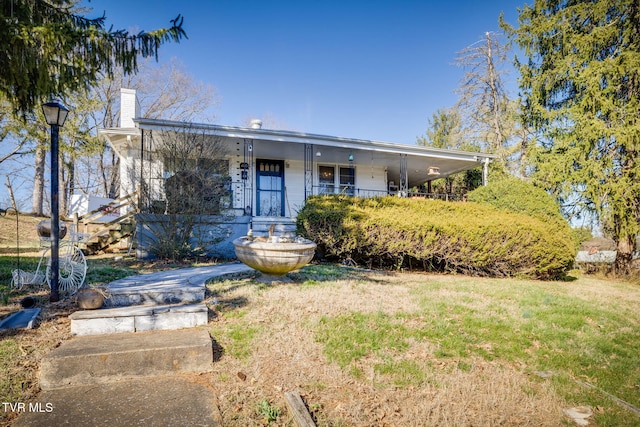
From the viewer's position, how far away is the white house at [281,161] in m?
10.5

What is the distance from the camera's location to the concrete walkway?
6.99 feet

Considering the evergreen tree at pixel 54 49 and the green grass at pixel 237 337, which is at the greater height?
the evergreen tree at pixel 54 49

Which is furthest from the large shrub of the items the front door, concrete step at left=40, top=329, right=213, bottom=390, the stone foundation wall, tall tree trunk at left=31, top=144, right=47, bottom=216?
tall tree trunk at left=31, top=144, right=47, bottom=216

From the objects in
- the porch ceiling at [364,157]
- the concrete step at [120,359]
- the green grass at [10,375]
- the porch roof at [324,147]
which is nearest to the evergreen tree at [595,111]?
the porch roof at [324,147]

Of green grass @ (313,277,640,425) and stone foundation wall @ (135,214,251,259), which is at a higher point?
stone foundation wall @ (135,214,251,259)

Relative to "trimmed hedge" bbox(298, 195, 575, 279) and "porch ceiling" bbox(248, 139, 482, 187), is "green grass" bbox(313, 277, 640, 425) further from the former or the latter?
"porch ceiling" bbox(248, 139, 482, 187)

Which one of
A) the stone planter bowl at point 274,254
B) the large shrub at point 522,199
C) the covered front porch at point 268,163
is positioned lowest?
the stone planter bowl at point 274,254

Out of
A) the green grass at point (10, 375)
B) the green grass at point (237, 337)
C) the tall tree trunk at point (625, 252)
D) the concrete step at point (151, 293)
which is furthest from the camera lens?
the tall tree trunk at point (625, 252)

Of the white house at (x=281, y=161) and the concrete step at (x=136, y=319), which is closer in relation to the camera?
the concrete step at (x=136, y=319)

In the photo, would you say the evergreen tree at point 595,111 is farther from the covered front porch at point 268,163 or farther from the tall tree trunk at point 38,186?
the tall tree trunk at point 38,186

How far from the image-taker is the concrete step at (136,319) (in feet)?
10.6

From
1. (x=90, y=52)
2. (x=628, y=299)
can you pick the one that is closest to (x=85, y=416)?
(x=90, y=52)

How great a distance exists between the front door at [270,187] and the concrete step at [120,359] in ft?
33.7

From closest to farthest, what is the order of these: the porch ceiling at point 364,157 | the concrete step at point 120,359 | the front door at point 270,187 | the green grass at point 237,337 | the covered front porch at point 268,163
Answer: the concrete step at point 120,359
the green grass at point 237,337
the covered front porch at point 268,163
the porch ceiling at point 364,157
the front door at point 270,187
